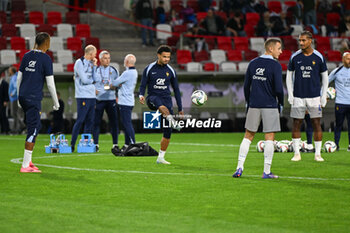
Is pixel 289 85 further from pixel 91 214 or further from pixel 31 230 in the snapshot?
pixel 31 230

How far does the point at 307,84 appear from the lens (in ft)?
44.0

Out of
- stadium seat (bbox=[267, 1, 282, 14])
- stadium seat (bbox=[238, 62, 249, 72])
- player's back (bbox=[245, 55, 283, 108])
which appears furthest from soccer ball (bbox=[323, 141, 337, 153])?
stadium seat (bbox=[267, 1, 282, 14])

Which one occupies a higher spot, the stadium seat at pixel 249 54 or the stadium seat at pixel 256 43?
the stadium seat at pixel 256 43

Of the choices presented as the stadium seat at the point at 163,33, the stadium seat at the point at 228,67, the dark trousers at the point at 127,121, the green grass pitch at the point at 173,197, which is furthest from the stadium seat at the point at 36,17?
the green grass pitch at the point at 173,197

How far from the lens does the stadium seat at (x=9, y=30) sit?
26564mm

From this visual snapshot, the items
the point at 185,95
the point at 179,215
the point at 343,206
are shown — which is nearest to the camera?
the point at 179,215

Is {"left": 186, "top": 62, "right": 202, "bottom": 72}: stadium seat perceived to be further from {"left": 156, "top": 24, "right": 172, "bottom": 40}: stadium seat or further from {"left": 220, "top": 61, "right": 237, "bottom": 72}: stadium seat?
{"left": 156, "top": 24, "right": 172, "bottom": 40}: stadium seat

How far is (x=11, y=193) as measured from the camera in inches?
348

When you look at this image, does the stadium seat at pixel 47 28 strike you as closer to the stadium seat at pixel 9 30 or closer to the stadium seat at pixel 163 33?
the stadium seat at pixel 9 30

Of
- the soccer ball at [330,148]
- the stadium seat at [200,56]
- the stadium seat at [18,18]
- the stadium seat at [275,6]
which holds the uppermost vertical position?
the stadium seat at [275,6]

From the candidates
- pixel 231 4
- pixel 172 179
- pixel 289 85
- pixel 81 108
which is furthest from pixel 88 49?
pixel 231 4

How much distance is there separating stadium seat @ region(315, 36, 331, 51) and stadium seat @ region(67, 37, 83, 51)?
10.1 meters

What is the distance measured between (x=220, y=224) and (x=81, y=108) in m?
9.20

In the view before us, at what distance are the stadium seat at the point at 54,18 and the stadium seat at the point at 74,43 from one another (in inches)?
69.6
